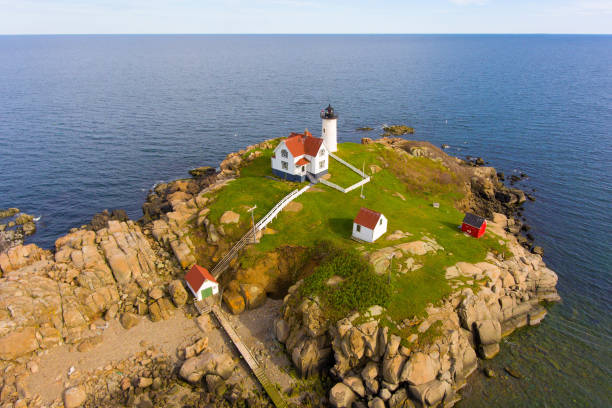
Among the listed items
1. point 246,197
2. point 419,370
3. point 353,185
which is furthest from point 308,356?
point 353,185

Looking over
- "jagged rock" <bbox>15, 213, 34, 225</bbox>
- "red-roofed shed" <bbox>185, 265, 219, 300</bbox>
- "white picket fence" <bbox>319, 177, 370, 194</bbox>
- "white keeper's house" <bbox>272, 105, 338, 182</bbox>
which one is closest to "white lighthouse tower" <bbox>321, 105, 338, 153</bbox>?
"white keeper's house" <bbox>272, 105, 338, 182</bbox>

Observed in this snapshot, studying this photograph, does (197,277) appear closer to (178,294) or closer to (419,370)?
(178,294)

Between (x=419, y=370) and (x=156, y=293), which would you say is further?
(x=156, y=293)

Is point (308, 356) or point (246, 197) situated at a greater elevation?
point (246, 197)

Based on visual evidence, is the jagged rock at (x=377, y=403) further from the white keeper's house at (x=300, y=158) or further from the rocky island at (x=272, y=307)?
the white keeper's house at (x=300, y=158)

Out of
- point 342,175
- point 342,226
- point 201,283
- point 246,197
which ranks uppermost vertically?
→ point 342,175

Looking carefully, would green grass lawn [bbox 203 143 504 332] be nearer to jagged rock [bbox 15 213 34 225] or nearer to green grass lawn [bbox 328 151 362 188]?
green grass lawn [bbox 328 151 362 188]

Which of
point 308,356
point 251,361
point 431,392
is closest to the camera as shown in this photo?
point 431,392

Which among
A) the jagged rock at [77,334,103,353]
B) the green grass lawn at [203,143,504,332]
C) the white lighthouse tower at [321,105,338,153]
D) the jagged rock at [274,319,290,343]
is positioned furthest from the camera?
the white lighthouse tower at [321,105,338,153]
